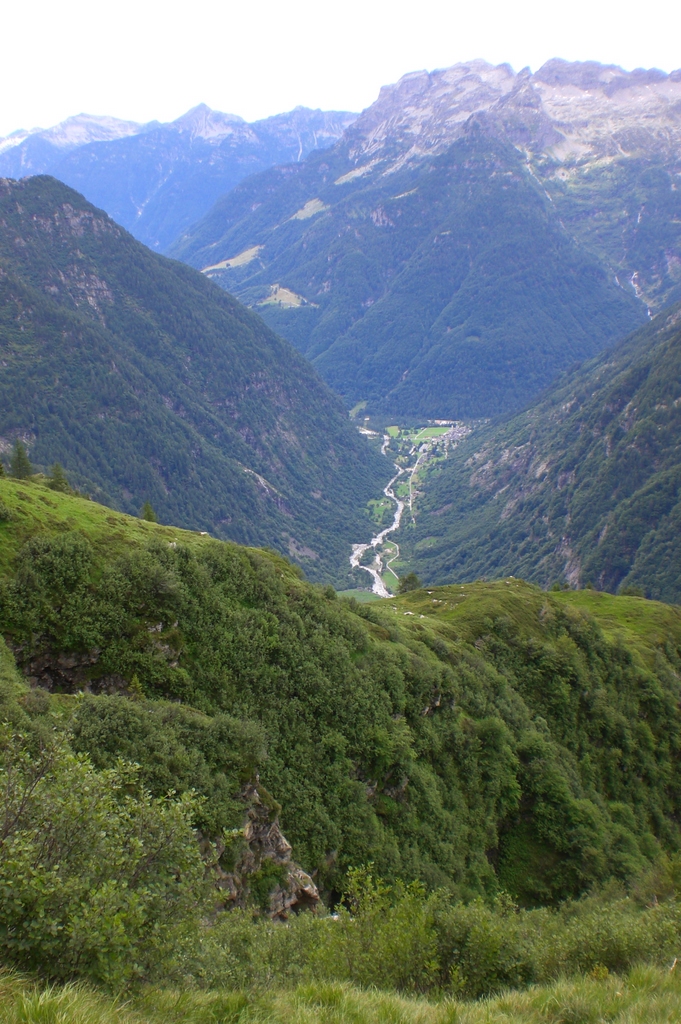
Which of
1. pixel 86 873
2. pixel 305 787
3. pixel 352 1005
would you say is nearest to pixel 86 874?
pixel 86 873

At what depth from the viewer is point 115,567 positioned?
51312 millimetres

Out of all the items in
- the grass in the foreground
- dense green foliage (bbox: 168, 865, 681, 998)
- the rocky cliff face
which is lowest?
the rocky cliff face

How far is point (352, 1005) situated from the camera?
63.6ft

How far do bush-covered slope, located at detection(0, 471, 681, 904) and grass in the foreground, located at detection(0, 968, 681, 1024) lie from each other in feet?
38.5

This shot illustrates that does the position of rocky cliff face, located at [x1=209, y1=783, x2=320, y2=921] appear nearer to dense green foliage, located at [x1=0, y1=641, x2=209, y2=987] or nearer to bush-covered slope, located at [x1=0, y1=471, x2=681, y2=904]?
bush-covered slope, located at [x1=0, y1=471, x2=681, y2=904]

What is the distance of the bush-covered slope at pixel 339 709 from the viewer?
46.0 m

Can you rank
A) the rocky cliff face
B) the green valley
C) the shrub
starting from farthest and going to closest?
the rocky cliff face
the green valley
the shrub

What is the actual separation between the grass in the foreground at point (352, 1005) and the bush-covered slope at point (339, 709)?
→ 38.5 ft

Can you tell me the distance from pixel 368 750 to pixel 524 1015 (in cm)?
3784

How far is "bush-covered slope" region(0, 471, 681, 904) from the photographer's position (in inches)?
1810

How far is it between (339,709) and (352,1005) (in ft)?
128

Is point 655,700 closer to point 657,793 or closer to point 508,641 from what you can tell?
point 657,793

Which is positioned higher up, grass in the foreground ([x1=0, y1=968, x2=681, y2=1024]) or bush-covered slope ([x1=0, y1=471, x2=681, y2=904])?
grass in the foreground ([x1=0, y1=968, x2=681, y2=1024])

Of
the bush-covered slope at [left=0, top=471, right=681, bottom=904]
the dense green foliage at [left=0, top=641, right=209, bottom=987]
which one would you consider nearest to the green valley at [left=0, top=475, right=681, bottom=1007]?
the dense green foliage at [left=0, top=641, right=209, bottom=987]
